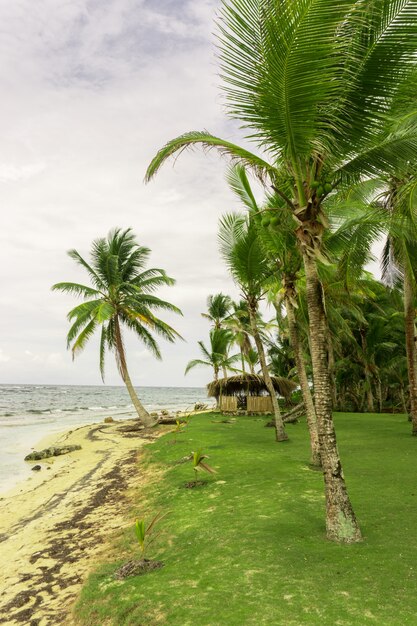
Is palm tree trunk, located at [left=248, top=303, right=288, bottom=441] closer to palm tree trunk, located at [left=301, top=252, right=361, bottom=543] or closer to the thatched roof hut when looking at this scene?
palm tree trunk, located at [left=301, top=252, right=361, bottom=543]

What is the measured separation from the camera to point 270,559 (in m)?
4.91

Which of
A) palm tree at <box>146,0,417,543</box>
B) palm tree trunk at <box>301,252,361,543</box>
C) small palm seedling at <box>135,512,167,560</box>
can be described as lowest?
small palm seedling at <box>135,512,167,560</box>

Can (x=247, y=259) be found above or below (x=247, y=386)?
above

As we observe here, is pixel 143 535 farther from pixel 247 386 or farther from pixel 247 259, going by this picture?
pixel 247 386

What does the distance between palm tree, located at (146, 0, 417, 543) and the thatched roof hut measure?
63.3 feet

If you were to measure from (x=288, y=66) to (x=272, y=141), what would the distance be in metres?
1.08

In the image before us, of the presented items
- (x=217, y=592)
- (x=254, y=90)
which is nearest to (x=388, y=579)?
(x=217, y=592)

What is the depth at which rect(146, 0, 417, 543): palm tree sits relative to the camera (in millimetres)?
4035

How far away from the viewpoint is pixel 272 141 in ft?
A: 17.1

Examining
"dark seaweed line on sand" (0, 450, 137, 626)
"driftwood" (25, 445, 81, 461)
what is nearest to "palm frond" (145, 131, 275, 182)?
"dark seaweed line on sand" (0, 450, 137, 626)

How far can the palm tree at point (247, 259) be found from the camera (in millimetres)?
11836

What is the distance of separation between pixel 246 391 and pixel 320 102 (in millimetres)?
23038

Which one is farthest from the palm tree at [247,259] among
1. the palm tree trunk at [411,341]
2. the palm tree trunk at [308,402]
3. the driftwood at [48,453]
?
the driftwood at [48,453]

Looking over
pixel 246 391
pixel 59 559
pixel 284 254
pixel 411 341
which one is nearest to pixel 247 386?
pixel 246 391
